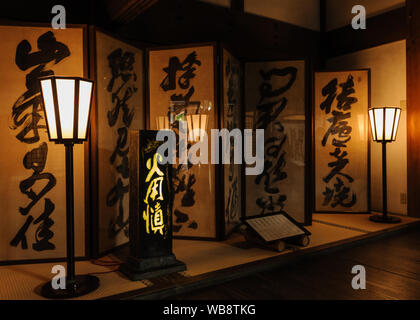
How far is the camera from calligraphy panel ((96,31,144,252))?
3162 millimetres

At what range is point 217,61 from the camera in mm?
3602

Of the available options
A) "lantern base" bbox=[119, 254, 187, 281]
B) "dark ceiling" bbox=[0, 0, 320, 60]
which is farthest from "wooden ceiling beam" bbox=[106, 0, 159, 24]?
"lantern base" bbox=[119, 254, 187, 281]

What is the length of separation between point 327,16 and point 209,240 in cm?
449

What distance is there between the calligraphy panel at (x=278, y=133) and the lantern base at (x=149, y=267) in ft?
5.74

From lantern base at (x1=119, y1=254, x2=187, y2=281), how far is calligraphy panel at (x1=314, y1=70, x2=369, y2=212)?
303cm

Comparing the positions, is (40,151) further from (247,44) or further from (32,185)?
(247,44)

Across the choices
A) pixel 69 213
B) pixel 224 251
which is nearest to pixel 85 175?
pixel 69 213

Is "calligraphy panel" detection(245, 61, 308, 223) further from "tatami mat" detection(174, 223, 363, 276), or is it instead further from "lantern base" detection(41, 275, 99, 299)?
"lantern base" detection(41, 275, 99, 299)

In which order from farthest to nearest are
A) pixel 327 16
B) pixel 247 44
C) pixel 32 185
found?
pixel 327 16 → pixel 247 44 → pixel 32 185

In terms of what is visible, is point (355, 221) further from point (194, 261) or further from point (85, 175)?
point (85, 175)

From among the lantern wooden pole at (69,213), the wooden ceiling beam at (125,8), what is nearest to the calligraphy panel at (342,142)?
the wooden ceiling beam at (125,8)

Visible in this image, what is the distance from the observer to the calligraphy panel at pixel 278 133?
4227mm

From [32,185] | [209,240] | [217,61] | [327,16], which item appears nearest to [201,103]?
[217,61]

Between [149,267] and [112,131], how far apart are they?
1.39 meters
